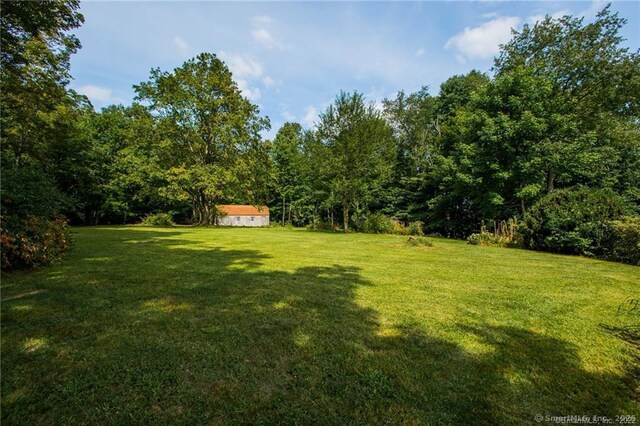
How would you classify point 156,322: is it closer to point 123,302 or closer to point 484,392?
point 123,302

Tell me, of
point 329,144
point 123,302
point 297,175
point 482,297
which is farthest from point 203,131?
point 482,297

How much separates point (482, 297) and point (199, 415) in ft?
15.0

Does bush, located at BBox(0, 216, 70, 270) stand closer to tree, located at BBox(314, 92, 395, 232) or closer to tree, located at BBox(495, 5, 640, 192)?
tree, located at BBox(314, 92, 395, 232)

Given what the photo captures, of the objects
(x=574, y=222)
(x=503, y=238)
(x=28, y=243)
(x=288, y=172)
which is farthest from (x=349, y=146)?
(x=288, y=172)

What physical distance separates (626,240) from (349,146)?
48.4 feet

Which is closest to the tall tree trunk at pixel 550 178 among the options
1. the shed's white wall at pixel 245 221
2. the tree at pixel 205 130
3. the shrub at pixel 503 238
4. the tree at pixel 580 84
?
the tree at pixel 580 84

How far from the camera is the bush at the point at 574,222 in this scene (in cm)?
1036

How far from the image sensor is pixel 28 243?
18.6ft

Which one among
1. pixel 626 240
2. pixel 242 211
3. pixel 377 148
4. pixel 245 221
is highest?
pixel 377 148

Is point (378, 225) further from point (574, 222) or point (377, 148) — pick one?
point (574, 222)

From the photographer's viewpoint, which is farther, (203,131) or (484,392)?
(203,131)

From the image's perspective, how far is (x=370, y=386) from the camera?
235cm

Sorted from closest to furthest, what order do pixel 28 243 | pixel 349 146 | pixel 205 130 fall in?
pixel 28 243 < pixel 349 146 < pixel 205 130

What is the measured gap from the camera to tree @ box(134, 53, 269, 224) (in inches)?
1029
